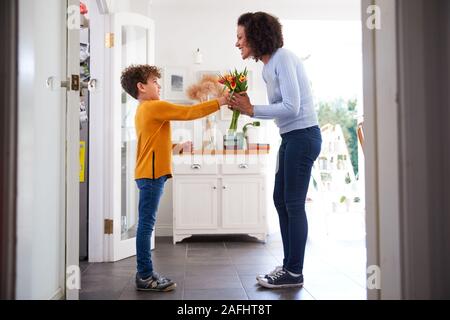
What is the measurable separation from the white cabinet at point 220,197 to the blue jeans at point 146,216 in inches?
60.5

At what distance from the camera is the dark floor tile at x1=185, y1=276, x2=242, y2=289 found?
2.06 m

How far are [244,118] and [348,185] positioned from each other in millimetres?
1312

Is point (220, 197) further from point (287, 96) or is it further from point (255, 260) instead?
point (287, 96)

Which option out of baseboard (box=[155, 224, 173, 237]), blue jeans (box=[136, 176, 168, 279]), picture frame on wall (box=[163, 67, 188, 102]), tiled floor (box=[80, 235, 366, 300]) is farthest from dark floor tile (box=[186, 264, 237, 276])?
picture frame on wall (box=[163, 67, 188, 102])

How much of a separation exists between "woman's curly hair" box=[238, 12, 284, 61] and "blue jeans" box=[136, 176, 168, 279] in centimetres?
83

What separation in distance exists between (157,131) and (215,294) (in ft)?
2.74

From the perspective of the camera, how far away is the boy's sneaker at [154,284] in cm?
195

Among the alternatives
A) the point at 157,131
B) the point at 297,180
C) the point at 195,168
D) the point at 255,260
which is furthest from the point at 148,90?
the point at 195,168

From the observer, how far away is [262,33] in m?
2.04

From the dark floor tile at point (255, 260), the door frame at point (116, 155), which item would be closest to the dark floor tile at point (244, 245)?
the dark floor tile at point (255, 260)

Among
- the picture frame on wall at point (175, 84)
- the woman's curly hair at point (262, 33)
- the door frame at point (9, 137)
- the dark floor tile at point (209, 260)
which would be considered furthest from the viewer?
the picture frame on wall at point (175, 84)

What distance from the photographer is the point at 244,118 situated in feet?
13.4

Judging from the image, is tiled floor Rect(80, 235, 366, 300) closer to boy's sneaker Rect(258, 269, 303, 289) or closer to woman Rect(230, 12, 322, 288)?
boy's sneaker Rect(258, 269, 303, 289)

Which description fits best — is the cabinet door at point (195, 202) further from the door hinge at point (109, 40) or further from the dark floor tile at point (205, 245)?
the door hinge at point (109, 40)
